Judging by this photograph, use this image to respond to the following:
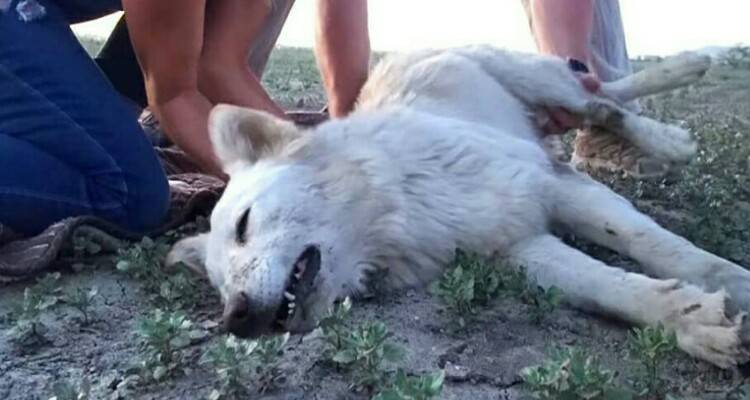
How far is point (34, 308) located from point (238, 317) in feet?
2.02

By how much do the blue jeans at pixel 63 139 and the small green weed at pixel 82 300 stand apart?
65cm

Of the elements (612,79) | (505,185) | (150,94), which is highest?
(150,94)

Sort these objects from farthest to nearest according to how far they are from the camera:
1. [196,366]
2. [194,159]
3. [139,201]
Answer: [194,159]
[139,201]
[196,366]

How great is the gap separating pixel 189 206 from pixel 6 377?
1567mm

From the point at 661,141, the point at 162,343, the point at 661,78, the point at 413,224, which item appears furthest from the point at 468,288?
the point at 661,78

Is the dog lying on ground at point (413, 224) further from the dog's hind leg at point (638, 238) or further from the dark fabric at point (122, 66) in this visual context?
the dark fabric at point (122, 66)

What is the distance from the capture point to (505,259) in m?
3.59

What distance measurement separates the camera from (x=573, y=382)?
2.34 meters

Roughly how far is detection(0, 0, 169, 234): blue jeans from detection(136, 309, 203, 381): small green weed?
132 cm

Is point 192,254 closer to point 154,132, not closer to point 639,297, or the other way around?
point 639,297

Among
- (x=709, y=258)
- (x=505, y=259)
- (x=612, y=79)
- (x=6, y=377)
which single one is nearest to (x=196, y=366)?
(x=6, y=377)

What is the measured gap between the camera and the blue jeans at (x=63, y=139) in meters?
3.98

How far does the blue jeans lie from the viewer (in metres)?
3.98

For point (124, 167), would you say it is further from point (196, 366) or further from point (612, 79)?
point (612, 79)
